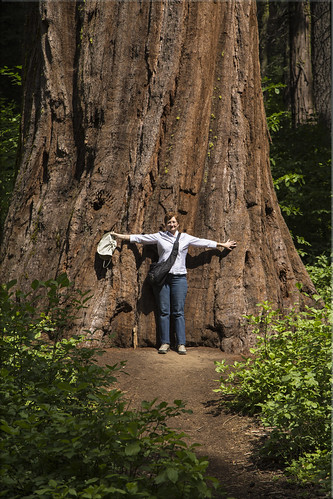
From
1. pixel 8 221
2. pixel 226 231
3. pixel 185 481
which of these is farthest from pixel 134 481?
pixel 8 221

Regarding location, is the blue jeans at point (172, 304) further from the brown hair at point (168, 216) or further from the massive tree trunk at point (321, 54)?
the massive tree trunk at point (321, 54)

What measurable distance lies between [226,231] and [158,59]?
8.14ft

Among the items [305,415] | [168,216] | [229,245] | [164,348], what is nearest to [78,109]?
[168,216]

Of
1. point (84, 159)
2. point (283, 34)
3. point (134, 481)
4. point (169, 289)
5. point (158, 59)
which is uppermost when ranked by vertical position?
point (283, 34)

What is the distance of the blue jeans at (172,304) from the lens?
698cm

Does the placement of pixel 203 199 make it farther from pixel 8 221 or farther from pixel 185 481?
pixel 185 481

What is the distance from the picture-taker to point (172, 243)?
23.1 ft

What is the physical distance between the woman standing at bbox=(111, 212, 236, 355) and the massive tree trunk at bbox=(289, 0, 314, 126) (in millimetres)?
9744

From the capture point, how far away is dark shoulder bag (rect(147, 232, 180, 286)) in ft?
22.8

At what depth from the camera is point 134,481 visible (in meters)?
2.71

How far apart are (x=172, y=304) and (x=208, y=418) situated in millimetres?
2153

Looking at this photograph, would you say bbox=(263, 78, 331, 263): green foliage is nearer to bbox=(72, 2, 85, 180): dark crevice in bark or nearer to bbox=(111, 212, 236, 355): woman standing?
bbox=(111, 212, 236, 355): woman standing

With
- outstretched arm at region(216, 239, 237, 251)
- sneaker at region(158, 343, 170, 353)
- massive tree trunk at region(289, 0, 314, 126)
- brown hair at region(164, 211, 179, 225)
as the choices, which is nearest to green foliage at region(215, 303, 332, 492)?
sneaker at region(158, 343, 170, 353)

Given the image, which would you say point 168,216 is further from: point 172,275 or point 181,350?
point 181,350
